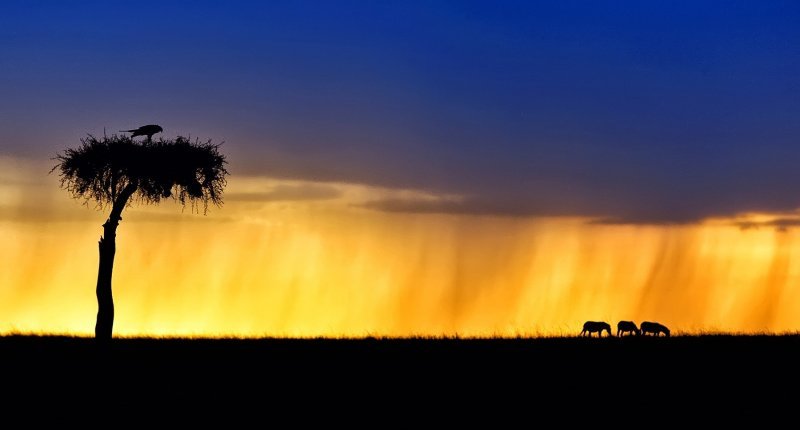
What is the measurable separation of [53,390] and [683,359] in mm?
18556

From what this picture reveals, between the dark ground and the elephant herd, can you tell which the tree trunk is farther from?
the elephant herd

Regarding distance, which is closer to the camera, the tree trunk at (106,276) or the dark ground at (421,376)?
the dark ground at (421,376)

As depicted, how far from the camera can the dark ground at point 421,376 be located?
2178 centimetres

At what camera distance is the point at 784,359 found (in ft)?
100

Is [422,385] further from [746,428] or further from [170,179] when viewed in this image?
[170,179]

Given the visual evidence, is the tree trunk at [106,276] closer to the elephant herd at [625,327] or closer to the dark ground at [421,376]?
the dark ground at [421,376]

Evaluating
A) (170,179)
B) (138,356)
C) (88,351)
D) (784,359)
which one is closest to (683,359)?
(784,359)

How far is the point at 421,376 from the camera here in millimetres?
26281

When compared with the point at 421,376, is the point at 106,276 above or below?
above

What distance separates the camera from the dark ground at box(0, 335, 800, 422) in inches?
858

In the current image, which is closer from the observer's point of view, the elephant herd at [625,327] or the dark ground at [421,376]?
the dark ground at [421,376]

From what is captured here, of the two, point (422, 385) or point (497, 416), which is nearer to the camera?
point (497, 416)

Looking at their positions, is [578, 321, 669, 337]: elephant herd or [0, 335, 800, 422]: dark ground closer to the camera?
[0, 335, 800, 422]: dark ground

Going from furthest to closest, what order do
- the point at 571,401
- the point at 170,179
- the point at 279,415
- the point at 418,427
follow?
the point at 170,179 < the point at 571,401 < the point at 279,415 < the point at 418,427
